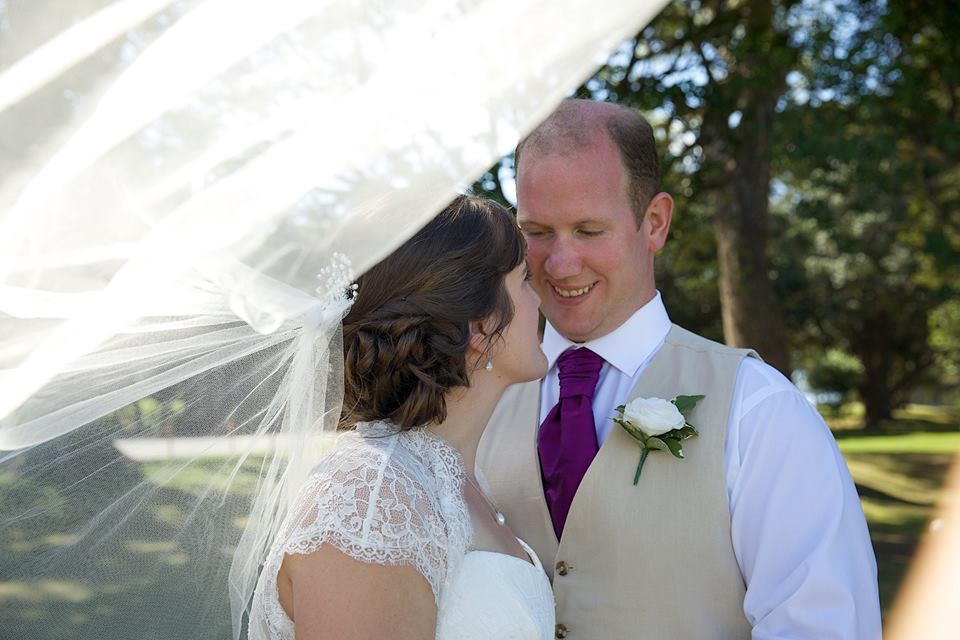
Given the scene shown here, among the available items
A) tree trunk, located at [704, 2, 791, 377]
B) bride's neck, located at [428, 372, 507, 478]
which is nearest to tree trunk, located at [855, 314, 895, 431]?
tree trunk, located at [704, 2, 791, 377]

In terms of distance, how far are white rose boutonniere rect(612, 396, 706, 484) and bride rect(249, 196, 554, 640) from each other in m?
0.28

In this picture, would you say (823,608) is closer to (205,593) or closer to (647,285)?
(647,285)

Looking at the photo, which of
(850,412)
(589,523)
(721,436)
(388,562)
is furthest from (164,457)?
(850,412)

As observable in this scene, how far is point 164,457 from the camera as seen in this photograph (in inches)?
86.1

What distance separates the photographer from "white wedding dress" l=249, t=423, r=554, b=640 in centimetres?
204

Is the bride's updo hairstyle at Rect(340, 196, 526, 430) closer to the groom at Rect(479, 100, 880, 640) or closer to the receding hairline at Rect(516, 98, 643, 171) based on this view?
the groom at Rect(479, 100, 880, 640)

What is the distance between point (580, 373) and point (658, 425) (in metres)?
0.54

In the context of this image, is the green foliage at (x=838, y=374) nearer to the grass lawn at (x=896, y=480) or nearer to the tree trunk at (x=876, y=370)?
the tree trunk at (x=876, y=370)

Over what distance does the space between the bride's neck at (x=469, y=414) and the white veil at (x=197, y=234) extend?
37 centimetres

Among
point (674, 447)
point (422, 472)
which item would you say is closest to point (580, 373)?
point (674, 447)

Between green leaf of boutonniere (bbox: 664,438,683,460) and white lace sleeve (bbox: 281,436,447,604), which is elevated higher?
white lace sleeve (bbox: 281,436,447,604)

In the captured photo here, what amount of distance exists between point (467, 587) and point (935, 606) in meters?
8.94

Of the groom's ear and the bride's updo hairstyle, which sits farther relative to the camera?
the groom's ear

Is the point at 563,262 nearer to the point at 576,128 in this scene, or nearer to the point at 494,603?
the point at 576,128
